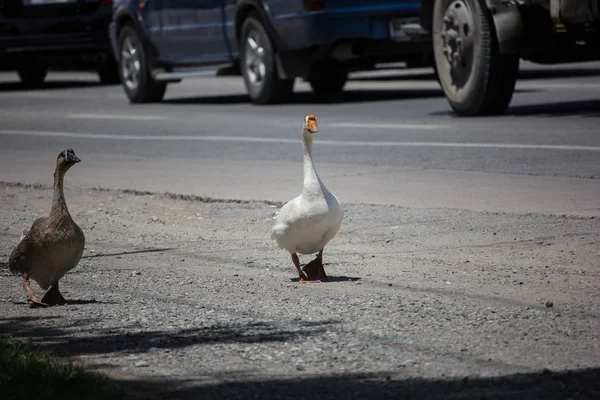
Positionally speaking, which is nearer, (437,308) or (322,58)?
(437,308)

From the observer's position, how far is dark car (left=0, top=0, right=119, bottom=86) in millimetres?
22703

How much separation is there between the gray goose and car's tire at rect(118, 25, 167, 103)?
13879 mm

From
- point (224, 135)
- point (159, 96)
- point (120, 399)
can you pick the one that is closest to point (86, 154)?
point (224, 135)

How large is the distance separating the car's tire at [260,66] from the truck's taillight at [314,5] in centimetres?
113

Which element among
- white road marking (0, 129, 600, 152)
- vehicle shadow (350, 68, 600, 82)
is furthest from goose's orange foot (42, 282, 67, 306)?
vehicle shadow (350, 68, 600, 82)

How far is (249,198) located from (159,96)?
35.9 ft

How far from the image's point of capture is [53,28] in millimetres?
22797

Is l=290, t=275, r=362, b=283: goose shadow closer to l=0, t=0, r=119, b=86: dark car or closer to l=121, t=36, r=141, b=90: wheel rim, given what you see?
l=121, t=36, r=141, b=90: wheel rim

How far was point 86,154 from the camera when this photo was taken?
531 inches

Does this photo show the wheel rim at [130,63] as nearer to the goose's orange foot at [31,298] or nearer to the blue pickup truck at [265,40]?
the blue pickup truck at [265,40]

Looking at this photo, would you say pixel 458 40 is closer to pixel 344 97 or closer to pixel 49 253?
pixel 344 97

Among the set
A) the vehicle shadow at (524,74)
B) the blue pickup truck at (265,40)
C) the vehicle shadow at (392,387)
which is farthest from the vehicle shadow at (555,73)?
the vehicle shadow at (392,387)

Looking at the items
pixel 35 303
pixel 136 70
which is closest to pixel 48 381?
pixel 35 303

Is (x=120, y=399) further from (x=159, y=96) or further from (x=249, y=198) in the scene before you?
(x=159, y=96)
